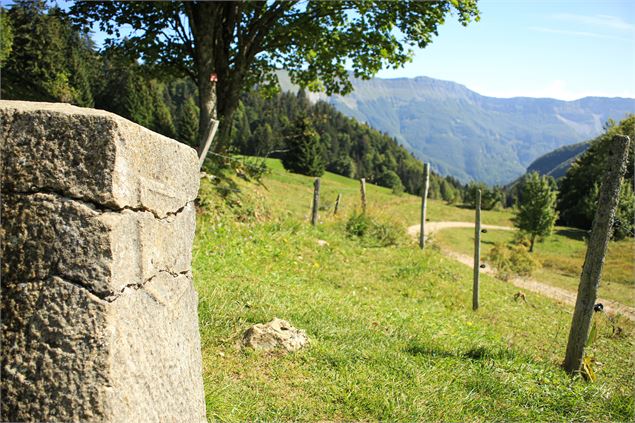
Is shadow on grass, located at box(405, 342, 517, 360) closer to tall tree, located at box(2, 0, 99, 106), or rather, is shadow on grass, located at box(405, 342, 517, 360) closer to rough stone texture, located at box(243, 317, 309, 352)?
rough stone texture, located at box(243, 317, 309, 352)

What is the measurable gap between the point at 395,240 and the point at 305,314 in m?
9.69

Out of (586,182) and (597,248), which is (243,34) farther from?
(586,182)

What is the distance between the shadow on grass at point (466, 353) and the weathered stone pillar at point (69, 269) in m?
4.13

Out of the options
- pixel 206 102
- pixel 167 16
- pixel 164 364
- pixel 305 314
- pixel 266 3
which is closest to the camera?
pixel 164 364

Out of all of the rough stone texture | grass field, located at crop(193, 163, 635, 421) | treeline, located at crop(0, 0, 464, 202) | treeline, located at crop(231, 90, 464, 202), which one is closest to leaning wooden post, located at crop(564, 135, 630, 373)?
grass field, located at crop(193, 163, 635, 421)

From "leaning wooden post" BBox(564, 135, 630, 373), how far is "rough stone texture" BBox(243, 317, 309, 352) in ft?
12.1

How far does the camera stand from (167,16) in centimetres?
1362

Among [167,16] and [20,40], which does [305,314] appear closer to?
[167,16]

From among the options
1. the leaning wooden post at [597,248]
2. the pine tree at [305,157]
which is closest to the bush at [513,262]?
the leaning wooden post at [597,248]

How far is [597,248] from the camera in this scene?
19.2ft

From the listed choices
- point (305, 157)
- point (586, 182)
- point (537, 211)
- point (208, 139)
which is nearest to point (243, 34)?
point (208, 139)

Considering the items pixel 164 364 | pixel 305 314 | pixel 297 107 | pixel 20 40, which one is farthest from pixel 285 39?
pixel 297 107

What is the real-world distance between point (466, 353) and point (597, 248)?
2201 millimetres

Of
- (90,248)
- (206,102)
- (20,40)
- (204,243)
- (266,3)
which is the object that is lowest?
(204,243)
